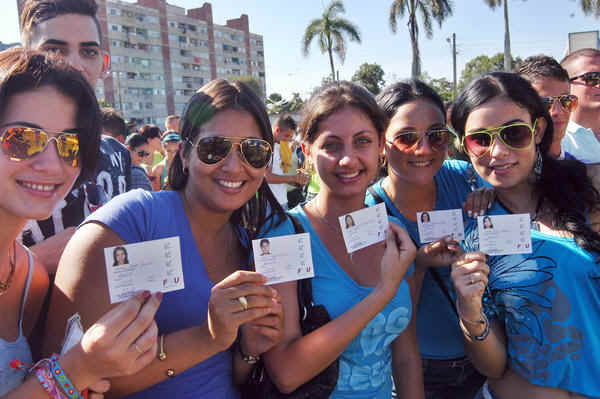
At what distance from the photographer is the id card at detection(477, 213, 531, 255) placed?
1.83 m

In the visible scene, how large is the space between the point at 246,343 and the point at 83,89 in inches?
52.6

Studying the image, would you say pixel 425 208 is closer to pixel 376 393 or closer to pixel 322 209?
pixel 322 209

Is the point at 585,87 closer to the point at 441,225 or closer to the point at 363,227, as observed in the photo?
the point at 441,225

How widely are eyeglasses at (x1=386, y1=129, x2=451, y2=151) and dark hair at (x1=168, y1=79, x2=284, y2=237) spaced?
998 mm

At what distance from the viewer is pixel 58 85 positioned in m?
1.46

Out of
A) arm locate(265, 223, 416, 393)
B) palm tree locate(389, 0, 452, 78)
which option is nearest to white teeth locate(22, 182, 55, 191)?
arm locate(265, 223, 416, 393)

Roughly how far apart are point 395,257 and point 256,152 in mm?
904

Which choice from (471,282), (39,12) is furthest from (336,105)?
(39,12)

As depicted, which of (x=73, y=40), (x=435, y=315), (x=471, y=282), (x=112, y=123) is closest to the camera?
(x=471, y=282)

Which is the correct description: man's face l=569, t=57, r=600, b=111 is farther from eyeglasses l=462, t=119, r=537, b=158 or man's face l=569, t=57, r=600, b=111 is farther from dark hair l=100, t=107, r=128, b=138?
dark hair l=100, t=107, r=128, b=138

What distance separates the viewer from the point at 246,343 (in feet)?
5.97

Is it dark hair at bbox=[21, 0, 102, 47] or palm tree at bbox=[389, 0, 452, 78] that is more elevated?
palm tree at bbox=[389, 0, 452, 78]

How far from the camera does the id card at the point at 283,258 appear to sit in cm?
167

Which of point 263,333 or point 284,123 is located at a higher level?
point 284,123
